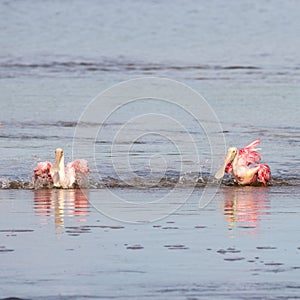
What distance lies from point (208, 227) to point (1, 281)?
266cm

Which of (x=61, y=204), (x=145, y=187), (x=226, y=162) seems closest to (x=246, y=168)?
(x=226, y=162)

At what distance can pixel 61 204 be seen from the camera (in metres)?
11.9

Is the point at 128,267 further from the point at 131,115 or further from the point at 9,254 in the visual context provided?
the point at 131,115

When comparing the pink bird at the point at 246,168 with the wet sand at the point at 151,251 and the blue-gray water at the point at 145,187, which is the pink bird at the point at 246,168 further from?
the wet sand at the point at 151,251

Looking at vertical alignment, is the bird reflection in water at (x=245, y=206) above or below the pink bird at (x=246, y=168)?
below

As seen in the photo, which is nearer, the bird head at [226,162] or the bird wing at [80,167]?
the bird wing at [80,167]

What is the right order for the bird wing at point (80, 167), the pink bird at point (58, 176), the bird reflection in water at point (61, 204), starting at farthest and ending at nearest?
the bird wing at point (80, 167) < the pink bird at point (58, 176) < the bird reflection in water at point (61, 204)

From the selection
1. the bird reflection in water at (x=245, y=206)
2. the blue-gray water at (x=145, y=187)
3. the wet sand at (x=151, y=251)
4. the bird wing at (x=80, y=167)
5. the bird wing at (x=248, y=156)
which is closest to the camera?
the wet sand at (x=151, y=251)

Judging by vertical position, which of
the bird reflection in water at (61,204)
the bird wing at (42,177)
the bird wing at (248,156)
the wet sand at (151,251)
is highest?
the bird wing at (248,156)

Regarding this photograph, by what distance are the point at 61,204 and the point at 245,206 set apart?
1670 millimetres

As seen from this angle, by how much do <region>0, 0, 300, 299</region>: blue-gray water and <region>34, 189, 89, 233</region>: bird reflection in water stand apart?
2 cm

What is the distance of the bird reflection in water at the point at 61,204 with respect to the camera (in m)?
10.9

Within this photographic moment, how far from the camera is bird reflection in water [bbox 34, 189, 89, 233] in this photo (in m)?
10.9

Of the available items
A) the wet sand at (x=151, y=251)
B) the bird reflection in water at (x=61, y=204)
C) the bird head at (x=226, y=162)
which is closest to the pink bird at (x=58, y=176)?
the bird reflection in water at (x=61, y=204)
